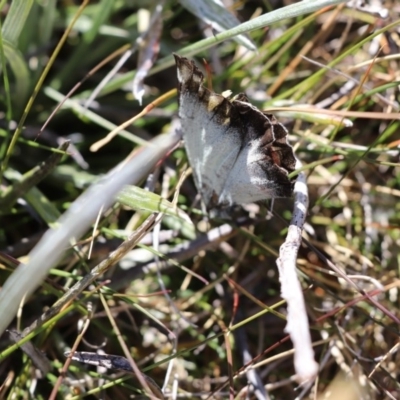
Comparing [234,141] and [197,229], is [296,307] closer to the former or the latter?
[234,141]

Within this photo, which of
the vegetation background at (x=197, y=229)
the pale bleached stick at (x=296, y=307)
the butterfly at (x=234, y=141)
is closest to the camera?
the pale bleached stick at (x=296, y=307)

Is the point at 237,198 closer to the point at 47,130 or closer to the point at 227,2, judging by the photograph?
the point at 47,130

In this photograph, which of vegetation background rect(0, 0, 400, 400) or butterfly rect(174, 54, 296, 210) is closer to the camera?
butterfly rect(174, 54, 296, 210)

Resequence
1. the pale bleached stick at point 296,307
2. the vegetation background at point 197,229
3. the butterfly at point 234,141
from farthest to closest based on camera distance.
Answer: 1. the vegetation background at point 197,229
2. the butterfly at point 234,141
3. the pale bleached stick at point 296,307

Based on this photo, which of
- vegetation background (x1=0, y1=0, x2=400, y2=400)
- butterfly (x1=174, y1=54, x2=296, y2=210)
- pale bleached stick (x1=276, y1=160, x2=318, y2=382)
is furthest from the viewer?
vegetation background (x1=0, y1=0, x2=400, y2=400)

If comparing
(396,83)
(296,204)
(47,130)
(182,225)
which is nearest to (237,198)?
(296,204)

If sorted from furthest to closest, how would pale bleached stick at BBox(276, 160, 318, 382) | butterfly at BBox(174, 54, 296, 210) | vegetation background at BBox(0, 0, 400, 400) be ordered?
vegetation background at BBox(0, 0, 400, 400) → butterfly at BBox(174, 54, 296, 210) → pale bleached stick at BBox(276, 160, 318, 382)
